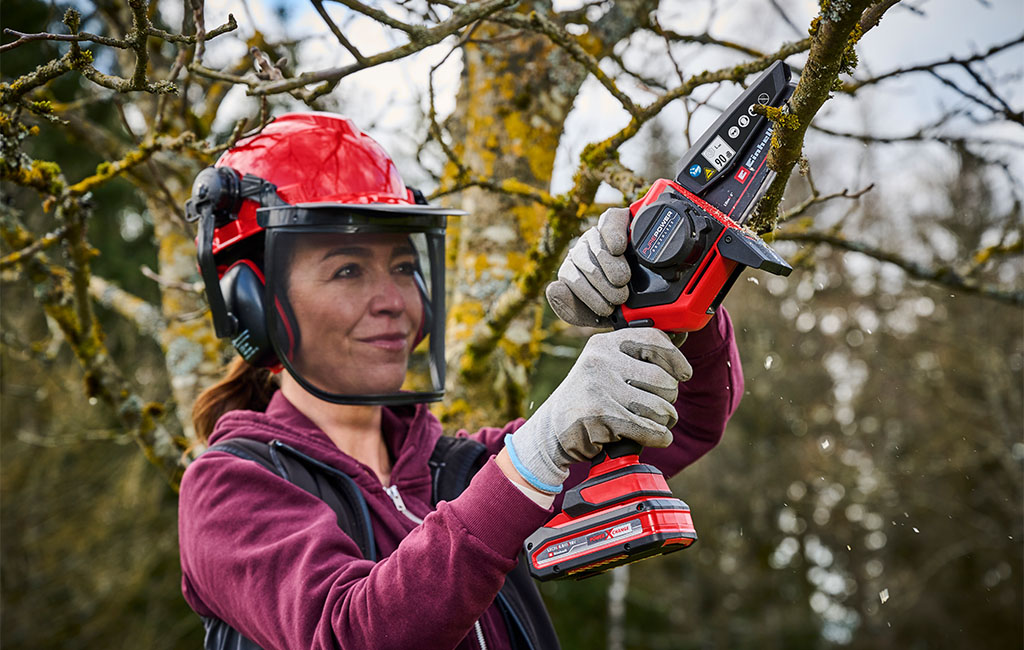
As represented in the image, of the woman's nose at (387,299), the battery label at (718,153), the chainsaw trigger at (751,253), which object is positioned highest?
the battery label at (718,153)

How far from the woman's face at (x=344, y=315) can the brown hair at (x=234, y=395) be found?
0.98ft

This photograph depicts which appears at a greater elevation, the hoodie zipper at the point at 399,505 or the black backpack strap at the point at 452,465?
the black backpack strap at the point at 452,465

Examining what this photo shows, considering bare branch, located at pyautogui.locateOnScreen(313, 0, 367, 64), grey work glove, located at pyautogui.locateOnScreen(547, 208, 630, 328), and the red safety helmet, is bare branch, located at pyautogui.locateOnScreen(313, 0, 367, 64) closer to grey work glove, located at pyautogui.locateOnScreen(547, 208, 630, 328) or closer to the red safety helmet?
the red safety helmet

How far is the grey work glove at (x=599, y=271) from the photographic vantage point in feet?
5.74

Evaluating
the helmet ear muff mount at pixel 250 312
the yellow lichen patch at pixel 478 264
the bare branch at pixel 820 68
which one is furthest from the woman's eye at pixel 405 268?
the bare branch at pixel 820 68

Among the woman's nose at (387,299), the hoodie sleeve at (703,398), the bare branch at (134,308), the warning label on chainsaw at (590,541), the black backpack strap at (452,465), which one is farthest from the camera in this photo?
the bare branch at (134,308)

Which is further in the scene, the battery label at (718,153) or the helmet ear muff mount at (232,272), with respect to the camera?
the helmet ear muff mount at (232,272)

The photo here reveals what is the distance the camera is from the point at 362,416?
2488 millimetres

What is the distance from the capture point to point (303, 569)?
65.7 inches

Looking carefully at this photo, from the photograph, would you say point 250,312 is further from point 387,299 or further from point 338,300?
point 387,299

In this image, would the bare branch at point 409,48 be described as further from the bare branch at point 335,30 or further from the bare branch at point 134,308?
the bare branch at point 134,308

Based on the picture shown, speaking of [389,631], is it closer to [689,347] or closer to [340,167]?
[689,347]

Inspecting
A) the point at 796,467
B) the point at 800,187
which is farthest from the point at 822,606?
the point at 800,187

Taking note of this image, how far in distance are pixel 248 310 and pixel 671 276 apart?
128 cm
